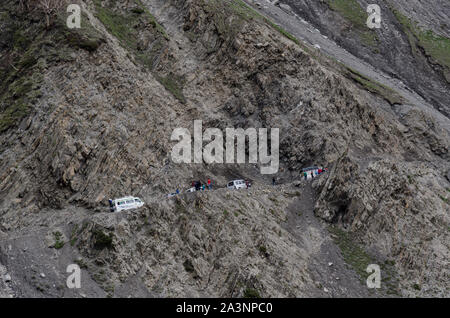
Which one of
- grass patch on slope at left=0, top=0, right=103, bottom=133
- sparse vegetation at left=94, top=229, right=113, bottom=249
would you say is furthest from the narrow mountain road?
sparse vegetation at left=94, top=229, right=113, bottom=249

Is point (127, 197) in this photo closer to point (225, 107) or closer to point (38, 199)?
point (38, 199)

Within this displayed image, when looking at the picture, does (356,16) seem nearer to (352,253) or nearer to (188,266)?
(352,253)

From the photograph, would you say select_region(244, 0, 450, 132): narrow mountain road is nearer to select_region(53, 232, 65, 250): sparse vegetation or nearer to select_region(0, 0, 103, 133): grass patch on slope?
select_region(0, 0, 103, 133): grass patch on slope

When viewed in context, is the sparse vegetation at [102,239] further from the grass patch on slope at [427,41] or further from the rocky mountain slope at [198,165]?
the grass patch on slope at [427,41]

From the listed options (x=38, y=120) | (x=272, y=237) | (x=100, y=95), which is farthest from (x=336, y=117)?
(x=38, y=120)

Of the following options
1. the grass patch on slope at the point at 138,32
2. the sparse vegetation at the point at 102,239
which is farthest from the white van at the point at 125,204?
the grass patch on slope at the point at 138,32

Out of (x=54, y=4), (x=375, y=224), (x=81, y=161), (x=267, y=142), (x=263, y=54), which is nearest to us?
(x=81, y=161)
